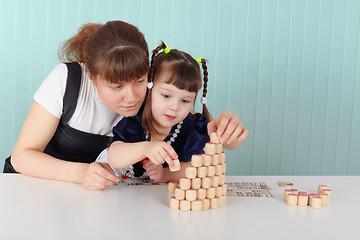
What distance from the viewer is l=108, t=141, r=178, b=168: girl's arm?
3.67 feet

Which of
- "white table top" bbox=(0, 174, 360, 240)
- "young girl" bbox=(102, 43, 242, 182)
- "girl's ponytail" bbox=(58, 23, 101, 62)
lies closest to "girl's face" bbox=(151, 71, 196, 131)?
"young girl" bbox=(102, 43, 242, 182)

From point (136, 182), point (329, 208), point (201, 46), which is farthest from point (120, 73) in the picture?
point (201, 46)

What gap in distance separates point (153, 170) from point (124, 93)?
26cm

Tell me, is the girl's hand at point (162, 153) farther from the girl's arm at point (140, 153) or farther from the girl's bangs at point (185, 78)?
the girl's bangs at point (185, 78)

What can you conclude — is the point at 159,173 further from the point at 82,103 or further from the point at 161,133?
the point at 82,103

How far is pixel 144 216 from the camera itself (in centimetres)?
105

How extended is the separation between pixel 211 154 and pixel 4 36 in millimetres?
2207

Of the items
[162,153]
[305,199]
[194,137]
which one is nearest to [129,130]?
[194,137]

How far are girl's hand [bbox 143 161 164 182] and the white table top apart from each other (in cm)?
4

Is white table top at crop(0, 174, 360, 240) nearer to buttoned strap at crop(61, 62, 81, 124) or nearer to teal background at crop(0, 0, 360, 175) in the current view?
buttoned strap at crop(61, 62, 81, 124)

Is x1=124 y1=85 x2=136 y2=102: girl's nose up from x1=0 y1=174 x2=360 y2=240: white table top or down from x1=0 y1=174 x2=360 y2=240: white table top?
up

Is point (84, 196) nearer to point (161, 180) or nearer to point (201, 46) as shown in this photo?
point (161, 180)

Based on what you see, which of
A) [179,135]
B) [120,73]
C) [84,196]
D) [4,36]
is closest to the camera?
Answer: [84,196]

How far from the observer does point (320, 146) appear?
10.6ft
